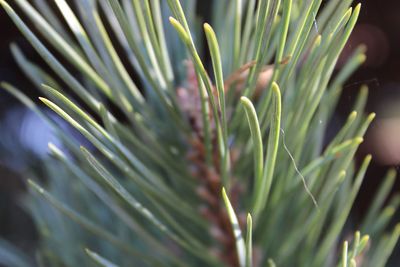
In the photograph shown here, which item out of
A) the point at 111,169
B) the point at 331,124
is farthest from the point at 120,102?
the point at 331,124

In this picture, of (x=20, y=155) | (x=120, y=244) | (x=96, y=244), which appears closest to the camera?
(x=120, y=244)

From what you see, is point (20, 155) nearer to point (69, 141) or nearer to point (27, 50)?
point (27, 50)

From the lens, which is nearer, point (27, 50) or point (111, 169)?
point (111, 169)

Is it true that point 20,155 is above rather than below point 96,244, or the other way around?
above

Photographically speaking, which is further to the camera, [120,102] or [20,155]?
[20,155]

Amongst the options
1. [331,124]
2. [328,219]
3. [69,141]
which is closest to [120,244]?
[69,141]

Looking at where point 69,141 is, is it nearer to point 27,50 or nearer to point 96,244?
point 96,244

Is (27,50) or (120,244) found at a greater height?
(27,50)

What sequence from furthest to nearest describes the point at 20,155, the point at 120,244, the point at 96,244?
the point at 20,155
the point at 96,244
the point at 120,244

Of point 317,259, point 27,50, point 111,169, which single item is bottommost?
point 317,259
